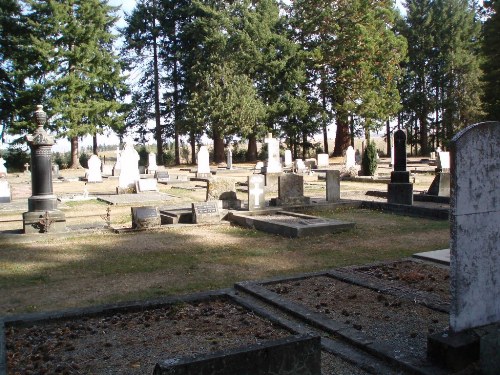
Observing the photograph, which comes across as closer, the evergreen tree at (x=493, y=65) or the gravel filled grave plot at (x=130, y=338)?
the gravel filled grave plot at (x=130, y=338)

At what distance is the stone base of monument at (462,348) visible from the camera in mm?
3797

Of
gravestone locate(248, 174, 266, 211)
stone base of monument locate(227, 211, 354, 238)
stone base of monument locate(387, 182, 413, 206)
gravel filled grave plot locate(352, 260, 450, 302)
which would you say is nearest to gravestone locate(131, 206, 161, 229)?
stone base of monument locate(227, 211, 354, 238)

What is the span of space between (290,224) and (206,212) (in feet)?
8.31

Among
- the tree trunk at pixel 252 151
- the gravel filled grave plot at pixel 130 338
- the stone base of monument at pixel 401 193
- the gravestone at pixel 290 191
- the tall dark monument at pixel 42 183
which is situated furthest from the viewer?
the tree trunk at pixel 252 151

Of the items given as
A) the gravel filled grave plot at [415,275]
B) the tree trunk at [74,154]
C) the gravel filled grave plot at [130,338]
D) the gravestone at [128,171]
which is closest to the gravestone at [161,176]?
the gravestone at [128,171]

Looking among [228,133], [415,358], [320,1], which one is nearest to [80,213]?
[415,358]

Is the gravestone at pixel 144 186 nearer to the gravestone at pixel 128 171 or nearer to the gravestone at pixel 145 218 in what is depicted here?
the gravestone at pixel 128 171

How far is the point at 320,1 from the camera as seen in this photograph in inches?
1598

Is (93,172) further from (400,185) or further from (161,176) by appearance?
(400,185)

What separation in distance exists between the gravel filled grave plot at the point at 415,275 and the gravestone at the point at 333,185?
24.4 feet

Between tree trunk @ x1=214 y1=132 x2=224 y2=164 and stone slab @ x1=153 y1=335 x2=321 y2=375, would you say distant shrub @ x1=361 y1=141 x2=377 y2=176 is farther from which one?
stone slab @ x1=153 y1=335 x2=321 y2=375

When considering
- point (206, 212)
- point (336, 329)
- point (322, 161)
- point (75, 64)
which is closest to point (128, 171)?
point (206, 212)

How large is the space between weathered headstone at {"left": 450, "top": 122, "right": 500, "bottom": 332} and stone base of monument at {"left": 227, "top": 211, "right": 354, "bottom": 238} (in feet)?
20.8

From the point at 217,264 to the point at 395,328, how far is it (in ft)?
12.5
